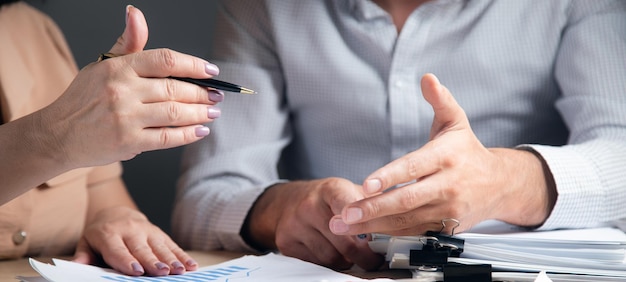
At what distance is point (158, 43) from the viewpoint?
174 cm

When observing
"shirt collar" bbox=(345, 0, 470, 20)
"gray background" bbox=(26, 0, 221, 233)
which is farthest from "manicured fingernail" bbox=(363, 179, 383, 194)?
"gray background" bbox=(26, 0, 221, 233)

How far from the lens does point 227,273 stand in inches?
36.1

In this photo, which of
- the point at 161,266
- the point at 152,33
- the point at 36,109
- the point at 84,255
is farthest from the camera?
the point at 152,33

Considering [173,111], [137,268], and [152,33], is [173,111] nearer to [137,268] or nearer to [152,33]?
[137,268]

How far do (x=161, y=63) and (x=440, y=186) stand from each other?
352 millimetres

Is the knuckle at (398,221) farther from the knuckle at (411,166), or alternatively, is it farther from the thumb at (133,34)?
the thumb at (133,34)

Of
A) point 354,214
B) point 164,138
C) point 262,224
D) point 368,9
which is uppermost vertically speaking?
point 368,9

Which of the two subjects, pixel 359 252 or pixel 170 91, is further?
pixel 359 252

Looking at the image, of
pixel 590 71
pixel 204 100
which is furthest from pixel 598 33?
pixel 204 100

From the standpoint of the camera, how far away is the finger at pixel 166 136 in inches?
33.4

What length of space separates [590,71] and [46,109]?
85 centimetres

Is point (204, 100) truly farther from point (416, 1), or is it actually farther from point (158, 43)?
point (158, 43)

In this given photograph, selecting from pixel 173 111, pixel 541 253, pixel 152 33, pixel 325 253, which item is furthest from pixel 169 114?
pixel 152 33

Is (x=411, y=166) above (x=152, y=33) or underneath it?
underneath
